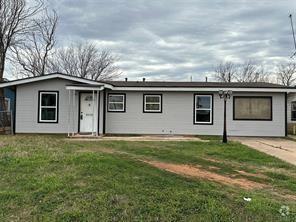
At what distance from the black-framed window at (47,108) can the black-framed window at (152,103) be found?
15.0 feet

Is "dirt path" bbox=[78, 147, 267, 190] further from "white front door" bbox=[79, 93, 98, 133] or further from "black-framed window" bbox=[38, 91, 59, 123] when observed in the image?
"black-framed window" bbox=[38, 91, 59, 123]

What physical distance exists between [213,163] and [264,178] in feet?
6.26

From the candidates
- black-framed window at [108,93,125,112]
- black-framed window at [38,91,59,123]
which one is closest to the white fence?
black-framed window at [38,91,59,123]

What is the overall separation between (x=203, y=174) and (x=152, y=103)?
1190cm

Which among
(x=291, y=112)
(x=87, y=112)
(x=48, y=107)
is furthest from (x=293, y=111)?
(x=48, y=107)

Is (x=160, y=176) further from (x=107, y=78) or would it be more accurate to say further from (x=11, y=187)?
(x=107, y=78)

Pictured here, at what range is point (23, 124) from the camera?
1839cm

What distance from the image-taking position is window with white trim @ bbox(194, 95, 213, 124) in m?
19.5

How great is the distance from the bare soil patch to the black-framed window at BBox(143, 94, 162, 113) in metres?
10.6

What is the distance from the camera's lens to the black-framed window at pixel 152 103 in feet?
64.3

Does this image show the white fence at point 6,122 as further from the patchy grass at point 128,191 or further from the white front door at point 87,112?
the patchy grass at point 128,191

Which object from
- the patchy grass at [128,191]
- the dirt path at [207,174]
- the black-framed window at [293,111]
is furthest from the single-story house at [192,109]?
the dirt path at [207,174]

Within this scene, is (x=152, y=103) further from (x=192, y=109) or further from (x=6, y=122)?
(x=6, y=122)

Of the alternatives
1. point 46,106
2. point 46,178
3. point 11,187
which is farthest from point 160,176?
point 46,106
